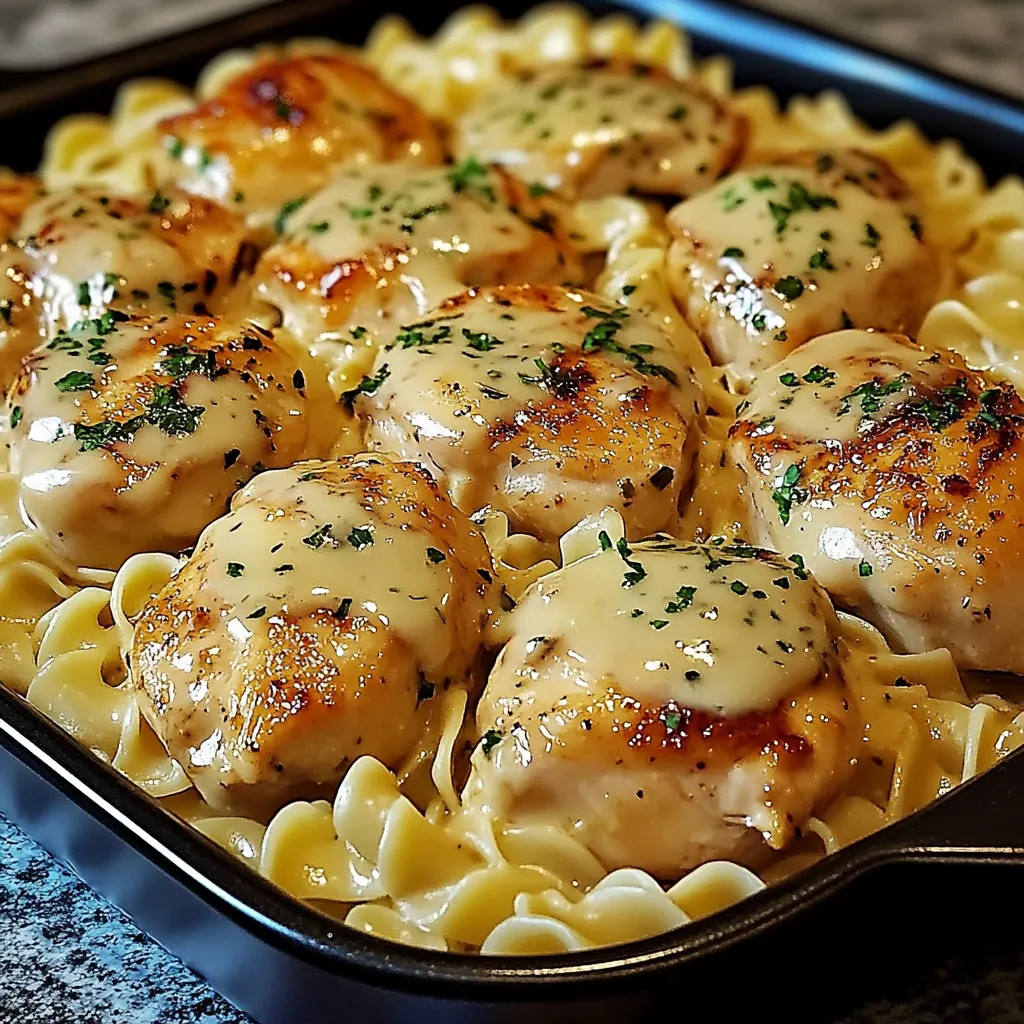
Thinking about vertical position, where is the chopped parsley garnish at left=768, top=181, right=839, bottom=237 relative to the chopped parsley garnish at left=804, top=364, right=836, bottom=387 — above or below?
above

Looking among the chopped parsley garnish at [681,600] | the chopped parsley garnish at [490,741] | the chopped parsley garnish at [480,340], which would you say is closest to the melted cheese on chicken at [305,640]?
the chopped parsley garnish at [490,741]

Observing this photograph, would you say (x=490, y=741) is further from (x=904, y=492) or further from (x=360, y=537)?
(x=904, y=492)

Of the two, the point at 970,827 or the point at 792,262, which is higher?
the point at 792,262

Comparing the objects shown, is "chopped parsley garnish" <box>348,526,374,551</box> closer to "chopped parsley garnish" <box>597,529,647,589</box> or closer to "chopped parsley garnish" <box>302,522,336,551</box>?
"chopped parsley garnish" <box>302,522,336,551</box>

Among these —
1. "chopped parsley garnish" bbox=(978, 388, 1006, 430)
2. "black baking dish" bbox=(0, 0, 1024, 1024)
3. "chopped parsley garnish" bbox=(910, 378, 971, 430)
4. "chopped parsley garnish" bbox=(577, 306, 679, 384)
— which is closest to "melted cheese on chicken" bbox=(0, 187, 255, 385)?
"chopped parsley garnish" bbox=(577, 306, 679, 384)

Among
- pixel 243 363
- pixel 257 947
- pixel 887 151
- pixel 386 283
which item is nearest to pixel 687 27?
pixel 887 151

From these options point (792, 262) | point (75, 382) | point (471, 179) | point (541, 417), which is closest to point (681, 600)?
point (541, 417)
